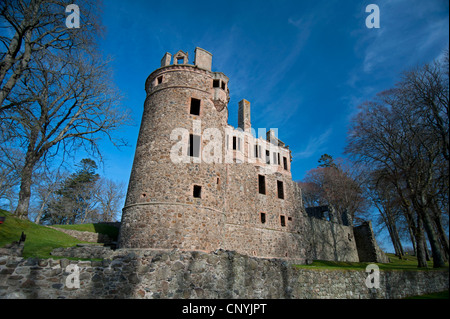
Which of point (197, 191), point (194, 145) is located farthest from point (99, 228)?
point (194, 145)

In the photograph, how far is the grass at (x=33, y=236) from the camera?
378 inches

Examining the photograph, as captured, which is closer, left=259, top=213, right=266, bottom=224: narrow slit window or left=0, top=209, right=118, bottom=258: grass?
left=0, top=209, right=118, bottom=258: grass

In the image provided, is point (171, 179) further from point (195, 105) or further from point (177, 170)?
point (195, 105)

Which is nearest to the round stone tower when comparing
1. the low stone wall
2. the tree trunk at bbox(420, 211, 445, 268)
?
the low stone wall

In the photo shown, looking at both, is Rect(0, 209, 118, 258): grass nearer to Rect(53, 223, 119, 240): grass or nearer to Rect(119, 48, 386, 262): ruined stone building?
Rect(53, 223, 119, 240): grass

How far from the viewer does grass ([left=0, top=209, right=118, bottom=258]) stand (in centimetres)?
959

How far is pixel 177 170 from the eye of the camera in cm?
1291

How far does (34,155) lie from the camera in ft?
45.4

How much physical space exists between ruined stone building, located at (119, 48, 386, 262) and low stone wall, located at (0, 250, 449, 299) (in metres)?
2.65

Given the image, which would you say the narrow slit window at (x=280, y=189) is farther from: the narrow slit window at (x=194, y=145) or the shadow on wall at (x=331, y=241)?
the narrow slit window at (x=194, y=145)

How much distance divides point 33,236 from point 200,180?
351 inches

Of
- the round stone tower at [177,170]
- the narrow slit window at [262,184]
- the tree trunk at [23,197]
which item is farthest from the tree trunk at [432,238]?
the tree trunk at [23,197]

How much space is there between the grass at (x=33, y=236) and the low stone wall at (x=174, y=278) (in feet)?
10.3
